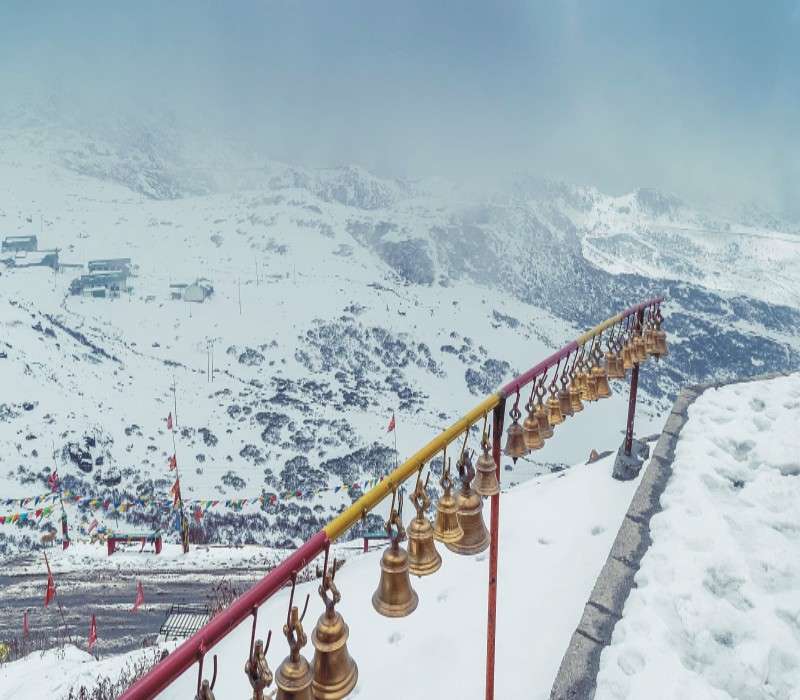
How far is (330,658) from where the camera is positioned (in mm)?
2572

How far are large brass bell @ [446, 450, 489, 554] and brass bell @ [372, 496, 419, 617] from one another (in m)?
0.69

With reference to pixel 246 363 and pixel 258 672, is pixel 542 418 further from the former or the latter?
pixel 246 363

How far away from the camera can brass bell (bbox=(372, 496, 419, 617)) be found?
3113 mm

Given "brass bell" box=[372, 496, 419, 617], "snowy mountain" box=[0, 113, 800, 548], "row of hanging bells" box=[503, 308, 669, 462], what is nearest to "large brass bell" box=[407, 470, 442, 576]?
"brass bell" box=[372, 496, 419, 617]

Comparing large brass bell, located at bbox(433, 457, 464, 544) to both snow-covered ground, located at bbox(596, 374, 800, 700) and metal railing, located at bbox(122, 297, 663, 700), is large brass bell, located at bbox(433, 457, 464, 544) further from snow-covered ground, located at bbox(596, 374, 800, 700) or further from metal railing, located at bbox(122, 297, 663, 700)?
snow-covered ground, located at bbox(596, 374, 800, 700)

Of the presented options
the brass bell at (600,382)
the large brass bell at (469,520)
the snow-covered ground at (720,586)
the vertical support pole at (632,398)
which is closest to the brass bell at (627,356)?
the vertical support pole at (632,398)

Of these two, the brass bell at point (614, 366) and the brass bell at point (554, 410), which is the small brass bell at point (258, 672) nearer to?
the brass bell at point (554, 410)

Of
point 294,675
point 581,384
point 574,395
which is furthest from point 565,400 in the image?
point 294,675

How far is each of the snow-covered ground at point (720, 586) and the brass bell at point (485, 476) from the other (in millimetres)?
2176

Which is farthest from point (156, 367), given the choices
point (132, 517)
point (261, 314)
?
point (132, 517)

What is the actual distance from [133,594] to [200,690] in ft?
108

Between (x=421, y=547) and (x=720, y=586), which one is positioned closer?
(x=421, y=547)

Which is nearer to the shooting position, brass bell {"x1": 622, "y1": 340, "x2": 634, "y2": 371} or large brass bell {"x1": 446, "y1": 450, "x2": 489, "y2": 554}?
large brass bell {"x1": 446, "y1": 450, "x2": 489, "y2": 554}

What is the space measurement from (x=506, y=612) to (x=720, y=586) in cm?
331
